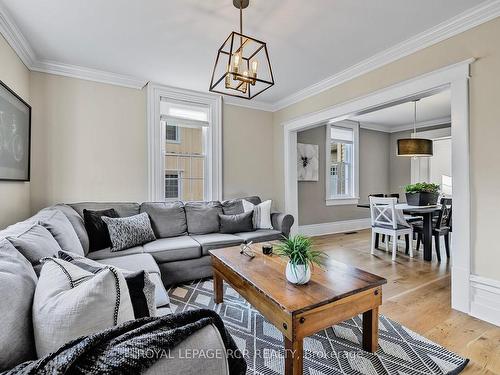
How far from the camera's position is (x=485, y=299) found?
217cm

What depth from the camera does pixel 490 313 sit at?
2.13 meters

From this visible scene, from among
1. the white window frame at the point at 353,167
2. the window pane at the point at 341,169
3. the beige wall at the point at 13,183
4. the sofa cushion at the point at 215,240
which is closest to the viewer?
the beige wall at the point at 13,183

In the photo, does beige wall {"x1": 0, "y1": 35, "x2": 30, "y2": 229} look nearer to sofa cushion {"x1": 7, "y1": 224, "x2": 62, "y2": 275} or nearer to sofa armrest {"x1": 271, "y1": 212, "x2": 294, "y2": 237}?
sofa cushion {"x1": 7, "y1": 224, "x2": 62, "y2": 275}

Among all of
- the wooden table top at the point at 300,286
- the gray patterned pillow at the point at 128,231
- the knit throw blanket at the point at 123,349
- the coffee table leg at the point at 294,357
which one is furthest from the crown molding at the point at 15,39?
the coffee table leg at the point at 294,357

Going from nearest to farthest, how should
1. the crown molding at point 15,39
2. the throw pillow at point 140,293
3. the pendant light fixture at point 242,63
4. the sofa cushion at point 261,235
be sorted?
the throw pillow at point 140,293, the pendant light fixture at point 242,63, the crown molding at point 15,39, the sofa cushion at point 261,235

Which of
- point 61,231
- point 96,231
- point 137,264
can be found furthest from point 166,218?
point 61,231

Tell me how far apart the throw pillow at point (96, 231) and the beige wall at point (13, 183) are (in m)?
0.64

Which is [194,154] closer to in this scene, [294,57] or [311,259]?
[294,57]

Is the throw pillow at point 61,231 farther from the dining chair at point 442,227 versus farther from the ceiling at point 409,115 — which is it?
the ceiling at point 409,115

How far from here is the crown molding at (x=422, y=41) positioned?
7.14 ft

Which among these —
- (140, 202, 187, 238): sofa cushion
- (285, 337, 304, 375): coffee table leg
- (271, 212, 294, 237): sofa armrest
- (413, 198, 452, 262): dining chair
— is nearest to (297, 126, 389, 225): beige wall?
(271, 212, 294, 237): sofa armrest

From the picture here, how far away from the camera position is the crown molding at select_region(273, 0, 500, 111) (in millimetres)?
2176

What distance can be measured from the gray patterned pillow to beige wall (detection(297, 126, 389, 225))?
3.27m

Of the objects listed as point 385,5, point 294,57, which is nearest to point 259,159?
point 294,57
